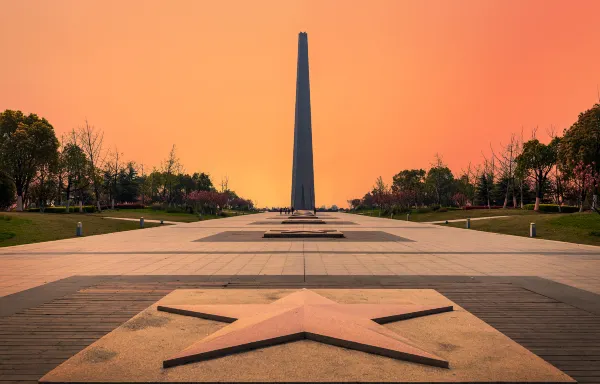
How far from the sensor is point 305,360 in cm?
443

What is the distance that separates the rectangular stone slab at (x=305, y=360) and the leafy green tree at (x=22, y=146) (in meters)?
48.9

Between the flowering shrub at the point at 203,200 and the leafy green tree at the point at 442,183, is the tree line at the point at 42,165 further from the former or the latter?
the leafy green tree at the point at 442,183

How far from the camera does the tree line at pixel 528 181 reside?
39.0 metres

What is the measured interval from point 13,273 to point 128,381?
9.37 m

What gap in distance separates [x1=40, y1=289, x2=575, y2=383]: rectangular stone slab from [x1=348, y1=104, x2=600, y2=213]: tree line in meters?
26.1

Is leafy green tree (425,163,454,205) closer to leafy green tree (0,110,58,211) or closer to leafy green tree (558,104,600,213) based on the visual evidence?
leafy green tree (558,104,600,213)

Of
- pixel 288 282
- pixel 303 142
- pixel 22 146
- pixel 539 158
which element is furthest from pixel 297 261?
pixel 303 142

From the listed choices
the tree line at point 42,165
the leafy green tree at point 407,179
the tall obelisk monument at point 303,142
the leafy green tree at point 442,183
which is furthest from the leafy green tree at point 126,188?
the leafy green tree at point 442,183

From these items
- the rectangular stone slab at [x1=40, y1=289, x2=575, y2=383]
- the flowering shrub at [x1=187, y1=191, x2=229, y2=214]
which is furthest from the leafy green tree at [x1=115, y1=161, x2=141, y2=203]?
the rectangular stone slab at [x1=40, y1=289, x2=575, y2=383]

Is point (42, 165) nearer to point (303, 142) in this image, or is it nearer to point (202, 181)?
point (303, 142)

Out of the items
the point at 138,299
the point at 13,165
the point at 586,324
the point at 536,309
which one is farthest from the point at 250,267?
the point at 13,165

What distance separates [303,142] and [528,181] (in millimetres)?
42486

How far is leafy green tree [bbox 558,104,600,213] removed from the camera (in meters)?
38.7

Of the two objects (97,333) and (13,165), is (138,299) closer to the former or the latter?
(97,333)
